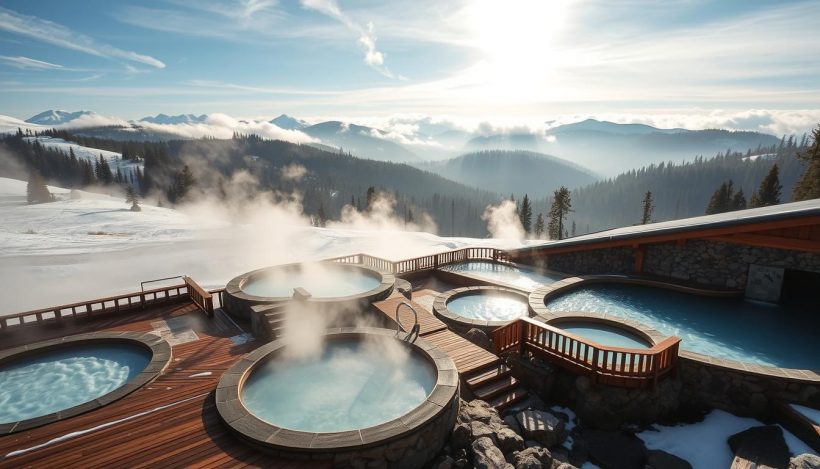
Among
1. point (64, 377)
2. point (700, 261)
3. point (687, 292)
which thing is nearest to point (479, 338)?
point (687, 292)

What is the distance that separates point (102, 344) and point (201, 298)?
2897 mm

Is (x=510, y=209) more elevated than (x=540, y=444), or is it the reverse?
(x=540, y=444)

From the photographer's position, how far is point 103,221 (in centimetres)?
3700

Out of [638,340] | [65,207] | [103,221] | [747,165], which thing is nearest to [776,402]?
[638,340]

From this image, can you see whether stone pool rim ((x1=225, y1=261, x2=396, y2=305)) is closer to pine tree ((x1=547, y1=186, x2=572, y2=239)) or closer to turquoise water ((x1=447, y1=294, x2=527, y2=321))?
turquoise water ((x1=447, y1=294, x2=527, y2=321))

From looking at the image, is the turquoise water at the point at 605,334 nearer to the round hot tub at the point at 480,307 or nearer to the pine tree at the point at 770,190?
the round hot tub at the point at 480,307

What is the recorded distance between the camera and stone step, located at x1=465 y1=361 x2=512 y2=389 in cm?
889

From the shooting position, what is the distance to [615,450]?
8.12 m

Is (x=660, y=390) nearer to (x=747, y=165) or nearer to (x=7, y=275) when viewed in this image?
(x=7, y=275)

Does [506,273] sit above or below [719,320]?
below

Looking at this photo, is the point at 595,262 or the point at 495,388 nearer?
the point at 495,388

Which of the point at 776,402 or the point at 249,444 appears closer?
the point at 249,444

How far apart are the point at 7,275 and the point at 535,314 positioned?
95.1ft

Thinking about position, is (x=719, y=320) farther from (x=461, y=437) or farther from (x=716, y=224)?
(x=461, y=437)
